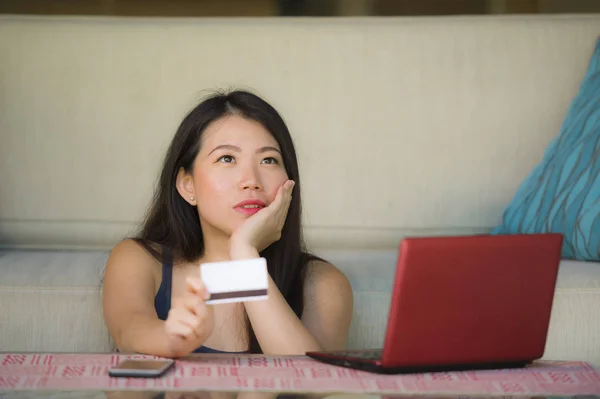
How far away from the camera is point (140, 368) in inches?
35.4

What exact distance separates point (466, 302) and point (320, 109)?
1250mm

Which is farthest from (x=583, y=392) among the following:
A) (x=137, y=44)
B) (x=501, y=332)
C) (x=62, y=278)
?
(x=137, y=44)

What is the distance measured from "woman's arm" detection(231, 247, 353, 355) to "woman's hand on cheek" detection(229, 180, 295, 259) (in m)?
0.01

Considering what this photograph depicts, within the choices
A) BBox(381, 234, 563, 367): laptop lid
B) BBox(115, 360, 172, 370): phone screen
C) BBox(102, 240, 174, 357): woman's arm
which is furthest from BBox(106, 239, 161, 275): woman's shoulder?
BBox(381, 234, 563, 367): laptop lid

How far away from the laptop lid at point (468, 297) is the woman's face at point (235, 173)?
0.58 metres

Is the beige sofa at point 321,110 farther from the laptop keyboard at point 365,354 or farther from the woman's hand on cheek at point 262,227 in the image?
the laptop keyboard at point 365,354

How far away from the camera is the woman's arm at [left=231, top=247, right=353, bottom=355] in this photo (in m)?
1.29

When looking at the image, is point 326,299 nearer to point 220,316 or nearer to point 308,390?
point 220,316

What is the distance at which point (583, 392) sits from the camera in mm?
887

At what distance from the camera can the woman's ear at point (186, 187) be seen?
62.2 inches

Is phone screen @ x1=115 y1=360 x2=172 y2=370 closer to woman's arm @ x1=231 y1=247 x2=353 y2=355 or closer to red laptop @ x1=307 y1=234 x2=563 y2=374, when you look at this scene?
red laptop @ x1=307 y1=234 x2=563 y2=374

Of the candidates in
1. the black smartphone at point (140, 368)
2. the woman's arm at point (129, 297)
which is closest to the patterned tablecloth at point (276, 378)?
the black smartphone at point (140, 368)

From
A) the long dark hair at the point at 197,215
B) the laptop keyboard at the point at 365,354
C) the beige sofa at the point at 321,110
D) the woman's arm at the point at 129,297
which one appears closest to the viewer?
the laptop keyboard at the point at 365,354

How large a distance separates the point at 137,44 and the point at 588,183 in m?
1.19
